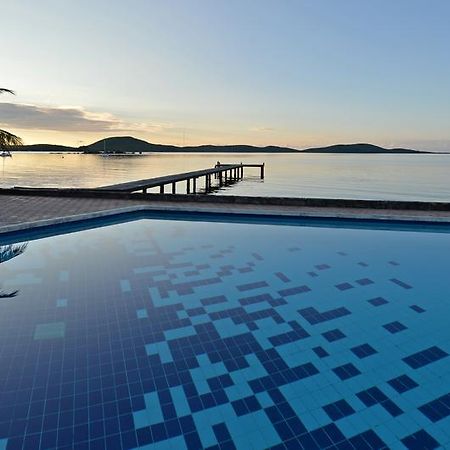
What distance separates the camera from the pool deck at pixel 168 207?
9.68 metres

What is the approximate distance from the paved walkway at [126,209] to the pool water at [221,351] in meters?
2.26

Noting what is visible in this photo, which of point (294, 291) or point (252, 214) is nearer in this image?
point (294, 291)

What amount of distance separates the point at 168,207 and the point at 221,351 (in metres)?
8.06

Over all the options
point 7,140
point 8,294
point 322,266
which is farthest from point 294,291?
point 7,140

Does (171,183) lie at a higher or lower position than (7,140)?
lower

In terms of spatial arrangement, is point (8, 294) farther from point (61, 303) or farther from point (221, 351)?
point (221, 351)

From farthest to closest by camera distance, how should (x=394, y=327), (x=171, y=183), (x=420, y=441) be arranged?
1. (x=171, y=183)
2. (x=394, y=327)
3. (x=420, y=441)

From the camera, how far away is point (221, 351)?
389cm

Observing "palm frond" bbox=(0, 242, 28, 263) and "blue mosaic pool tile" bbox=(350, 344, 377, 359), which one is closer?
"blue mosaic pool tile" bbox=(350, 344, 377, 359)

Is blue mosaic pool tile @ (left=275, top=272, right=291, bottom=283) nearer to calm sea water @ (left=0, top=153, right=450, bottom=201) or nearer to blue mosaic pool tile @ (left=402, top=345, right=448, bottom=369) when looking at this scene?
blue mosaic pool tile @ (left=402, top=345, right=448, bottom=369)

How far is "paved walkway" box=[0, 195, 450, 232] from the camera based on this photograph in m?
9.55

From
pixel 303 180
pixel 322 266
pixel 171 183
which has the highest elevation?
pixel 322 266

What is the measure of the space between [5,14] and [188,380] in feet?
53.8

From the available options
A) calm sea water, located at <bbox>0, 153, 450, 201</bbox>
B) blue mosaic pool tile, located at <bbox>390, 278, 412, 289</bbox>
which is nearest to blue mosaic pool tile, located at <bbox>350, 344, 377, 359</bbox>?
blue mosaic pool tile, located at <bbox>390, 278, 412, 289</bbox>
